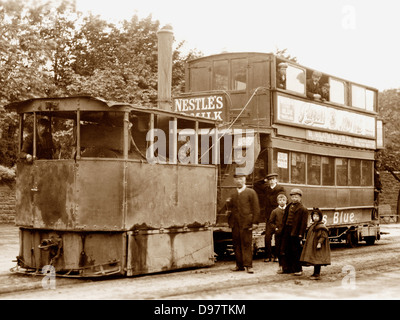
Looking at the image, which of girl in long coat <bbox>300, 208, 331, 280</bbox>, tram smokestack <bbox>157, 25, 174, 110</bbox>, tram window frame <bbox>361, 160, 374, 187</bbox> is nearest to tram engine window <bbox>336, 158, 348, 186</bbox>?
tram window frame <bbox>361, 160, 374, 187</bbox>

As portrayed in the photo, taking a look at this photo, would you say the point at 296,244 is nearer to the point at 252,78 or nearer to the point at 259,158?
the point at 259,158

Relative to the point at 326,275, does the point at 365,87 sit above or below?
above

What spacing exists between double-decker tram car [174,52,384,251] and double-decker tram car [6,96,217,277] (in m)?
2.37

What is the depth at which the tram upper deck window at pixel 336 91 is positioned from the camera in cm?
1912

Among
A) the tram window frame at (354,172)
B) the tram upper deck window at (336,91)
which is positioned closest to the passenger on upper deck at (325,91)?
the tram upper deck window at (336,91)

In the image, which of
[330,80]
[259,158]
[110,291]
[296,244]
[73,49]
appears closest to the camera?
[110,291]

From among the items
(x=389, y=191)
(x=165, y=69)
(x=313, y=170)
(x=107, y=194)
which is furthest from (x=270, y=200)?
(x=389, y=191)

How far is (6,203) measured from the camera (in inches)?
1030

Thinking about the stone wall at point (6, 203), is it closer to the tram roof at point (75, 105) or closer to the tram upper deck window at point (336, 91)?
the tram upper deck window at point (336, 91)

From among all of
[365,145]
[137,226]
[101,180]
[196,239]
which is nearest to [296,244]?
[196,239]

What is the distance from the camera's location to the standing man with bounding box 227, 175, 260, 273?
1306cm

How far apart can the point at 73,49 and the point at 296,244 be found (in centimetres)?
2469

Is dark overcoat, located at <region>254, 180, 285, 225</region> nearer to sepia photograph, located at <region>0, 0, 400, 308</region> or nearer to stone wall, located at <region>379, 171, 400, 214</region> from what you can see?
sepia photograph, located at <region>0, 0, 400, 308</region>

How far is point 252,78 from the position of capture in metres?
16.9
